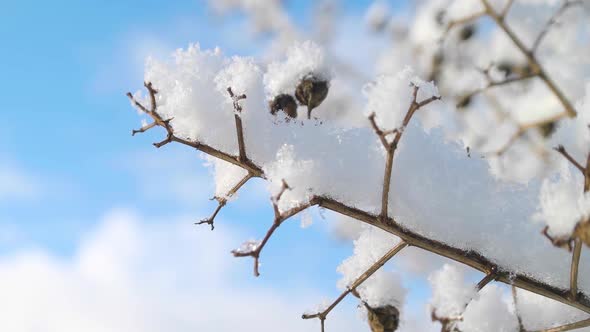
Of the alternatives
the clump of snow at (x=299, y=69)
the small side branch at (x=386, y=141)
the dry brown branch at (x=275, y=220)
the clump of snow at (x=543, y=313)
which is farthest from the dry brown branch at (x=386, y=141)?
the clump of snow at (x=543, y=313)

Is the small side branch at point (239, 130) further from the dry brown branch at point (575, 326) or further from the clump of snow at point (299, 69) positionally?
the dry brown branch at point (575, 326)

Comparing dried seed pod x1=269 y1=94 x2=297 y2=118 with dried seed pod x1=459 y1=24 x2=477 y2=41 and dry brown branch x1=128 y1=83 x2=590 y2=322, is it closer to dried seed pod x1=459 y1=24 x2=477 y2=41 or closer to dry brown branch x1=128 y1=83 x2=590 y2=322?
dry brown branch x1=128 y1=83 x2=590 y2=322

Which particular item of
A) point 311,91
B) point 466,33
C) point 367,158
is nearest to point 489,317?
point 367,158

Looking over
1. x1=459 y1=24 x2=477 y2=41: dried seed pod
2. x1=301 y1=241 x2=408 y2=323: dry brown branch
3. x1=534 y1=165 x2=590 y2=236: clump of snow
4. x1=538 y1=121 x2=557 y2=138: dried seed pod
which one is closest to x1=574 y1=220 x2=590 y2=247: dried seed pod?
x1=534 y1=165 x2=590 y2=236: clump of snow

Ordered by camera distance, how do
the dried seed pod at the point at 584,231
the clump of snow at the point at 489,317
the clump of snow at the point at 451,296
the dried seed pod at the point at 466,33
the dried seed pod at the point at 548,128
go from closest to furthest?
1. the dried seed pod at the point at 584,231
2. the clump of snow at the point at 451,296
3. the clump of snow at the point at 489,317
4. the dried seed pod at the point at 548,128
5. the dried seed pod at the point at 466,33

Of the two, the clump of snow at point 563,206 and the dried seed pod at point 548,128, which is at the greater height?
the dried seed pod at point 548,128
